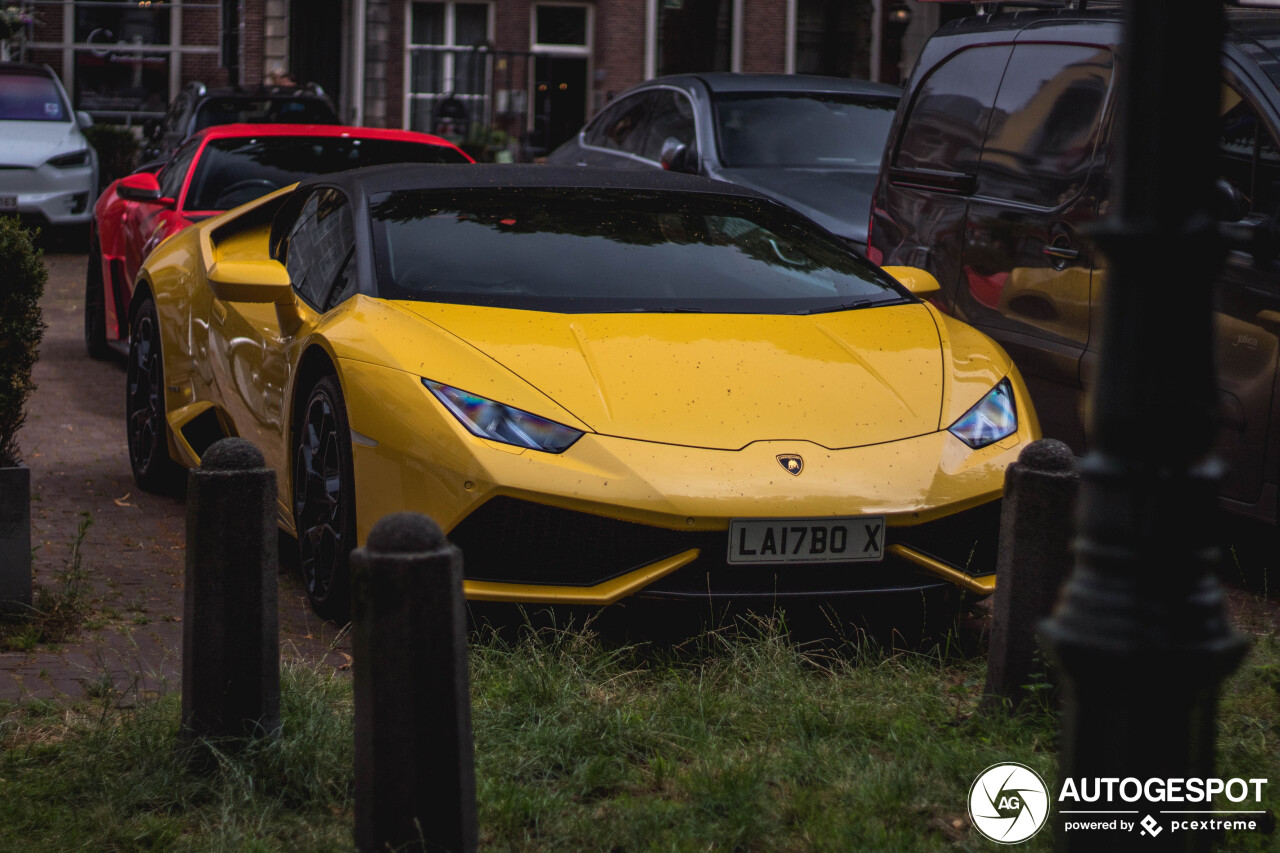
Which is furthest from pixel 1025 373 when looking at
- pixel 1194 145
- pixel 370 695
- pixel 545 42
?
pixel 545 42

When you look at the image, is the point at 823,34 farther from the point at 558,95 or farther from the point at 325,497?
the point at 325,497

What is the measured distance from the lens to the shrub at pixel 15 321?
4.95 m

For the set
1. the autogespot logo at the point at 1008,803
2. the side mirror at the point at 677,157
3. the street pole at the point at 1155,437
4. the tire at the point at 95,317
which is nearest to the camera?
the street pole at the point at 1155,437

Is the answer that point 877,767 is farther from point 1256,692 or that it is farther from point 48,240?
point 48,240

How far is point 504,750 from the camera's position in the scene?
355cm

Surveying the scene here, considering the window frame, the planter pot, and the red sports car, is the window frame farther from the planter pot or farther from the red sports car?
the planter pot

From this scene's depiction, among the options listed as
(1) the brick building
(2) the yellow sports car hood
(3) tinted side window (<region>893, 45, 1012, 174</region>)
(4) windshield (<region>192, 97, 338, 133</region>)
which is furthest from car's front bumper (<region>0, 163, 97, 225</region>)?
(2) the yellow sports car hood

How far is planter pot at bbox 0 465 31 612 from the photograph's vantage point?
466 centimetres

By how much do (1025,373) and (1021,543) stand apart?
8.40ft

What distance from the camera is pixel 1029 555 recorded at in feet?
12.4

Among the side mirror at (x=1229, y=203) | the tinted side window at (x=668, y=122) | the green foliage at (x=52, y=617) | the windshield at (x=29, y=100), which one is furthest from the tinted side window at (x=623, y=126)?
the windshield at (x=29, y=100)

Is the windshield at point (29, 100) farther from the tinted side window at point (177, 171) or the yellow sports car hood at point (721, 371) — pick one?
the yellow sports car hood at point (721, 371)

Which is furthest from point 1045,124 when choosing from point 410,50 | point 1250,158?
point 410,50

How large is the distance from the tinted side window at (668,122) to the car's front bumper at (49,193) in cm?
884
